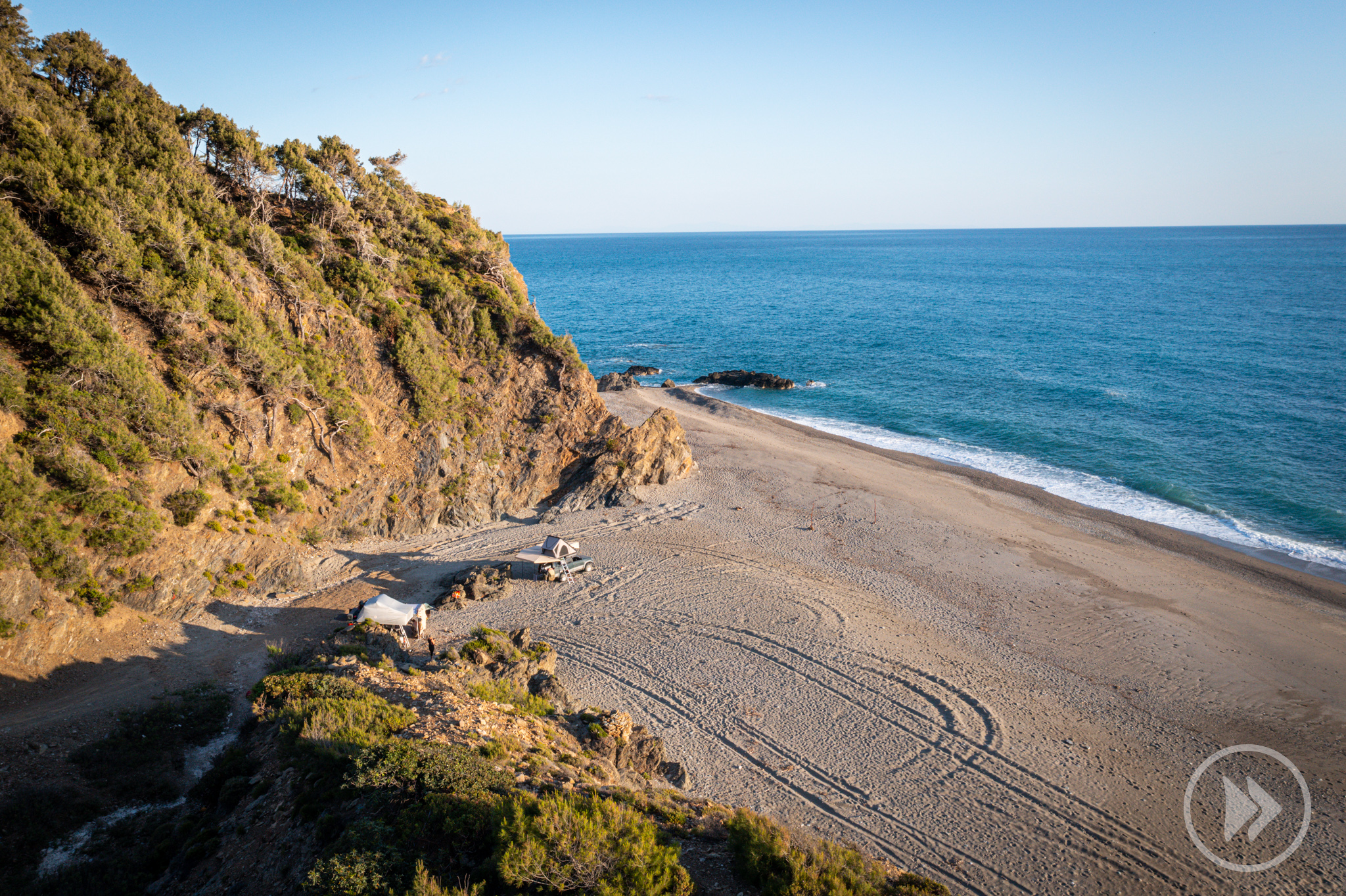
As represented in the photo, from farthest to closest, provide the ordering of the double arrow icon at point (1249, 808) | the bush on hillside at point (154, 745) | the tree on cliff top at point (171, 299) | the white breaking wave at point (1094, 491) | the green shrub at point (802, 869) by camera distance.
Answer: the white breaking wave at point (1094, 491) → the tree on cliff top at point (171, 299) → the double arrow icon at point (1249, 808) → the bush on hillside at point (154, 745) → the green shrub at point (802, 869)

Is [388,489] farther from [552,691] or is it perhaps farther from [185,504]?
[552,691]

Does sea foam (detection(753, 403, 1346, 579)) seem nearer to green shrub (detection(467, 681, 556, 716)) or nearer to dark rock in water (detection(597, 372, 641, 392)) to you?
dark rock in water (detection(597, 372, 641, 392))

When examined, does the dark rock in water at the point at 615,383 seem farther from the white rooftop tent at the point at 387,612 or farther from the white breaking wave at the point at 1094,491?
the white rooftop tent at the point at 387,612

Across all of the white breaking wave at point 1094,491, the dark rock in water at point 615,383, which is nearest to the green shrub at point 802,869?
the white breaking wave at point 1094,491

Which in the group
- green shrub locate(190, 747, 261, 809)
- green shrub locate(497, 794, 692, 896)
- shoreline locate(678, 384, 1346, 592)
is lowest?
shoreline locate(678, 384, 1346, 592)

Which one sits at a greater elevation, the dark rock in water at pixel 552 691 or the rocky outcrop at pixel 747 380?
the rocky outcrop at pixel 747 380

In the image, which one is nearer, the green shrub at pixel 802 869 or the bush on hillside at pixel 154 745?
the green shrub at pixel 802 869

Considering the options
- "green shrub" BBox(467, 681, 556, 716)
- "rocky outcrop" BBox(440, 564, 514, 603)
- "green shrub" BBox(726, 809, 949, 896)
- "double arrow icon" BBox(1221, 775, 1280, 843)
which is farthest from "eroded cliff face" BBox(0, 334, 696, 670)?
"double arrow icon" BBox(1221, 775, 1280, 843)

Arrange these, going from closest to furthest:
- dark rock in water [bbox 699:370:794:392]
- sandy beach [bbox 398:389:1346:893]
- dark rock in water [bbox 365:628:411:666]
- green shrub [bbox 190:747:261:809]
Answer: green shrub [bbox 190:747:261:809] < sandy beach [bbox 398:389:1346:893] < dark rock in water [bbox 365:628:411:666] < dark rock in water [bbox 699:370:794:392]

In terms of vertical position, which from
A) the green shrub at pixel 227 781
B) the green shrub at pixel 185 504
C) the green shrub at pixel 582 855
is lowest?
the green shrub at pixel 227 781
